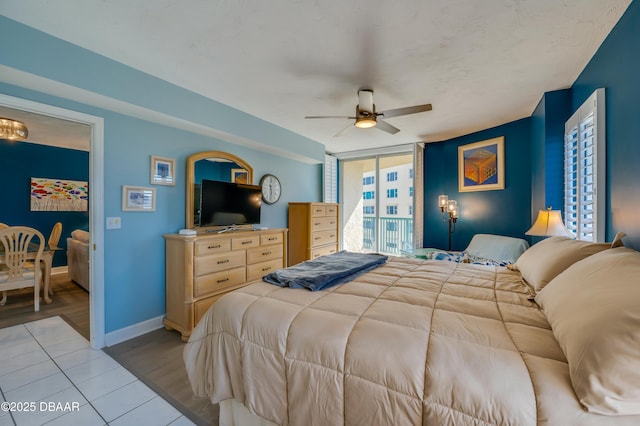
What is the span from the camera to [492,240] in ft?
11.9

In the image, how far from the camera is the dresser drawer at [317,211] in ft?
14.7

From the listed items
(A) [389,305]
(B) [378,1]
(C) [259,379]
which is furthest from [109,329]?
(B) [378,1]

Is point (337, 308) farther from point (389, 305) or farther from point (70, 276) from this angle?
point (70, 276)

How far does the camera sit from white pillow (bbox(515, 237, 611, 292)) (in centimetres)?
148

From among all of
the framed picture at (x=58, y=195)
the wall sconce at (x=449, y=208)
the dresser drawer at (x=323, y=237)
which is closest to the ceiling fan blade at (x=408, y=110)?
the wall sconce at (x=449, y=208)

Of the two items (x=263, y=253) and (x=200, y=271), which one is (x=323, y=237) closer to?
(x=263, y=253)

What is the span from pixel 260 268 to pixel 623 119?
3.56 metres

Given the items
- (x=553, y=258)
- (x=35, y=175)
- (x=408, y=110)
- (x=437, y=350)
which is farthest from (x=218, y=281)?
(x=35, y=175)

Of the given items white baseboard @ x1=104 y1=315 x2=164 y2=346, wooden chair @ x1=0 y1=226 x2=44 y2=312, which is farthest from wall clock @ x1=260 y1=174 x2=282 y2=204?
wooden chair @ x1=0 y1=226 x2=44 y2=312

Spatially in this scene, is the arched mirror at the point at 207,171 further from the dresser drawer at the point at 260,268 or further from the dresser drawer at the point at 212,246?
the dresser drawer at the point at 260,268

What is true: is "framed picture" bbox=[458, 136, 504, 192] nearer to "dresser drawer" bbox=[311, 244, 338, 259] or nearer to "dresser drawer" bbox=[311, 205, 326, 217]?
"dresser drawer" bbox=[311, 205, 326, 217]

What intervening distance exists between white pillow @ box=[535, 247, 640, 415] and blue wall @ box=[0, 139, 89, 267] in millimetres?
6609

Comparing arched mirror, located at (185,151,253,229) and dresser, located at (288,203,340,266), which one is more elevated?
arched mirror, located at (185,151,253,229)

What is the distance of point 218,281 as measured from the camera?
2.89 m
